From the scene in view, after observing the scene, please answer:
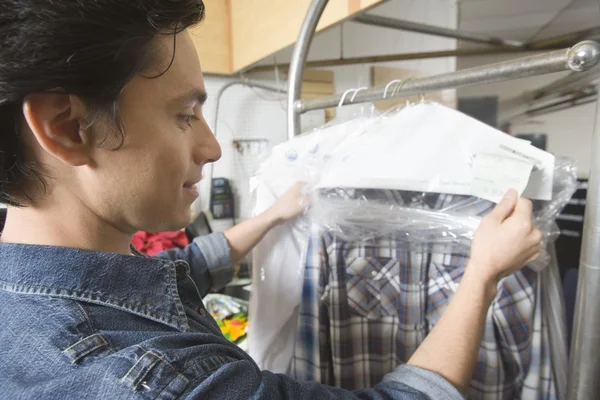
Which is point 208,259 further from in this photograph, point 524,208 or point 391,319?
point 524,208

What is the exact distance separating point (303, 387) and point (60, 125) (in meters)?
0.35

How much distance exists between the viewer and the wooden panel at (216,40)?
66.4 inches

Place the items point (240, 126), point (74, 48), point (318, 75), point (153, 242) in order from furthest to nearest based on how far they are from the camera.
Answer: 1. point (240, 126)
2. point (318, 75)
3. point (153, 242)
4. point (74, 48)

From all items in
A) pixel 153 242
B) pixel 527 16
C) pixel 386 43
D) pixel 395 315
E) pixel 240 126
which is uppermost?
pixel 527 16

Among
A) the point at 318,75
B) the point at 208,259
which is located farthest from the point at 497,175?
the point at 318,75

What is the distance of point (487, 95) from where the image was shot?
2174 millimetres

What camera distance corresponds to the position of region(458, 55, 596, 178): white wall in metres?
2.00

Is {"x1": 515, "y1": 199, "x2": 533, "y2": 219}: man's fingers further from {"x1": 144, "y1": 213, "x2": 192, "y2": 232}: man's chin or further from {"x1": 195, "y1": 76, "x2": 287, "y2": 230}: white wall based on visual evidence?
{"x1": 195, "y1": 76, "x2": 287, "y2": 230}: white wall

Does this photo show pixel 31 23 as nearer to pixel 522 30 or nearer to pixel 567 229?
pixel 567 229

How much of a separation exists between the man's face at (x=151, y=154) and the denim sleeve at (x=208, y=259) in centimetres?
32

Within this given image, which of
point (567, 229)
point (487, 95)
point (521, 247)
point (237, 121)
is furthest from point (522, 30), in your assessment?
point (521, 247)

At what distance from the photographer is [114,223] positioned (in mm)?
A: 406

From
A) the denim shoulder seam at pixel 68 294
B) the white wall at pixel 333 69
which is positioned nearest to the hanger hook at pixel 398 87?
the denim shoulder seam at pixel 68 294

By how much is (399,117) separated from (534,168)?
0.64 ft
